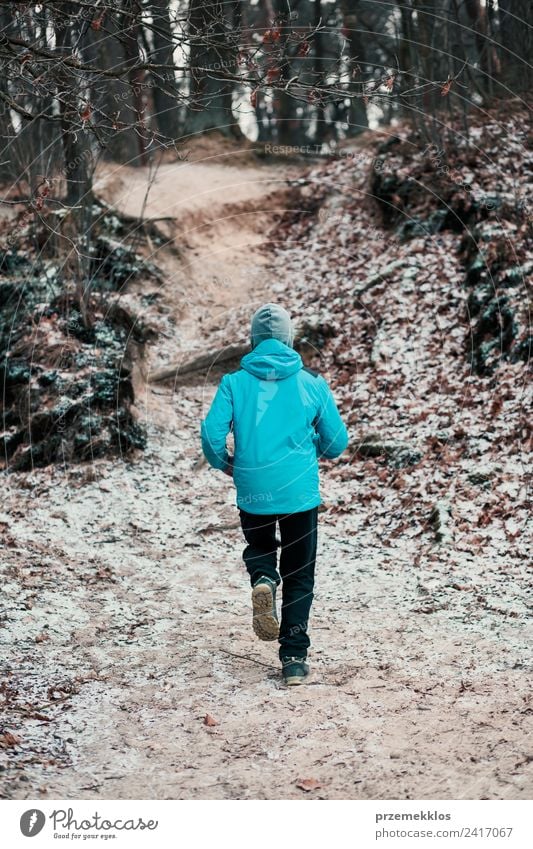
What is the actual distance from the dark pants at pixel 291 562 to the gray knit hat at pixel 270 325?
1.10 metres

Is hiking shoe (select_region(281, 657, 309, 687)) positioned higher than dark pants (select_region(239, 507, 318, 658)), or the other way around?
dark pants (select_region(239, 507, 318, 658))

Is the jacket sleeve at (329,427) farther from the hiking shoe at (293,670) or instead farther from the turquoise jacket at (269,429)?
the hiking shoe at (293,670)

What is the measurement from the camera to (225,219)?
17516 millimetres

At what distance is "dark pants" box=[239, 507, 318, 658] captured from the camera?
5289 mm

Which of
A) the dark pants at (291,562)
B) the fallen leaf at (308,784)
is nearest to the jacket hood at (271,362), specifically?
the dark pants at (291,562)

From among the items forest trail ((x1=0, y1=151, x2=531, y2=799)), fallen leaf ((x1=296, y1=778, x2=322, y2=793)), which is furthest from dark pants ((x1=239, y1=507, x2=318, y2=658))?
fallen leaf ((x1=296, y1=778, x2=322, y2=793))

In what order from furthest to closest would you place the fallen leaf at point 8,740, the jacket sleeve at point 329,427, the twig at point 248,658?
1. the twig at point 248,658
2. the jacket sleeve at point 329,427
3. the fallen leaf at point 8,740

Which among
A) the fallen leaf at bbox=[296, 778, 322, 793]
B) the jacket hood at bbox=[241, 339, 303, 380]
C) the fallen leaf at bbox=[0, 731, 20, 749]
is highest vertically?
the jacket hood at bbox=[241, 339, 303, 380]

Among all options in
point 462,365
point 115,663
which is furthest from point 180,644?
point 462,365

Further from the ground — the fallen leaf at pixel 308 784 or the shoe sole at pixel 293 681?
the fallen leaf at pixel 308 784

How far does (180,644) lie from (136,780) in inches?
76.4

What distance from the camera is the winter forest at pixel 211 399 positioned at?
4707 mm

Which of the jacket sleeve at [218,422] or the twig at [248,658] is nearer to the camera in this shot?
the jacket sleeve at [218,422]

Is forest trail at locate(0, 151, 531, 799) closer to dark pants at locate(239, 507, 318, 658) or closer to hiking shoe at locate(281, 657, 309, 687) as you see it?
hiking shoe at locate(281, 657, 309, 687)
